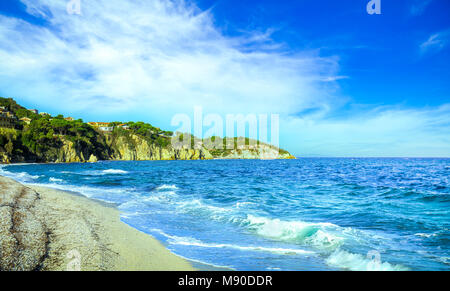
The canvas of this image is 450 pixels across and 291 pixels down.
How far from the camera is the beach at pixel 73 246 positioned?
5.21 meters

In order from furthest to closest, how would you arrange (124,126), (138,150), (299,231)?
(124,126) → (138,150) → (299,231)

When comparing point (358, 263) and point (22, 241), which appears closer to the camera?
point (22, 241)

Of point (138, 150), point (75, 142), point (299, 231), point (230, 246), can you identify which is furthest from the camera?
point (138, 150)

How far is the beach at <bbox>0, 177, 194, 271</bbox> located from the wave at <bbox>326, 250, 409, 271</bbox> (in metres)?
3.90

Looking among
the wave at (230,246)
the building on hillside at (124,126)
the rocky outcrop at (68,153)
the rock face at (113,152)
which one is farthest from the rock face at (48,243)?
the building on hillside at (124,126)

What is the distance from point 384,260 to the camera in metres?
6.79

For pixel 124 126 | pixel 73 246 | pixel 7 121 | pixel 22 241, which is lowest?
pixel 73 246

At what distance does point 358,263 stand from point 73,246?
7404mm

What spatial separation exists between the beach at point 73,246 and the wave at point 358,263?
3.90 meters

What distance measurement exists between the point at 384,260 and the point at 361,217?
18.9 ft

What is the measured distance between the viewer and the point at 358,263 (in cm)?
657
